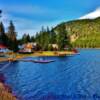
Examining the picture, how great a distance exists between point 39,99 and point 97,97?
9.28 metres

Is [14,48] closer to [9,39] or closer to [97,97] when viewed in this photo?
[9,39]

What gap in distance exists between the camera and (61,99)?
45.2 metres

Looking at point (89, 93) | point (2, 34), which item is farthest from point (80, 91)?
point (2, 34)

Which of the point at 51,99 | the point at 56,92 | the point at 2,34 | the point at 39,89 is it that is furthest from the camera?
the point at 2,34

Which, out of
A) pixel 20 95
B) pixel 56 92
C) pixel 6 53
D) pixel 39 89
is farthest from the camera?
pixel 6 53

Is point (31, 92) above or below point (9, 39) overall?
below

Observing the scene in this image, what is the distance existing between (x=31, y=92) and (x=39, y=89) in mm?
4414

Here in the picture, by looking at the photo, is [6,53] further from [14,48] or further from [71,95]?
[71,95]

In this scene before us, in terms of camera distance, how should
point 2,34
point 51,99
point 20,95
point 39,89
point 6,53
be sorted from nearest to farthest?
1. point 51,99
2. point 20,95
3. point 39,89
4. point 6,53
5. point 2,34

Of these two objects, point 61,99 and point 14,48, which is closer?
point 61,99

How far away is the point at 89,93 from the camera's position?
5125 cm

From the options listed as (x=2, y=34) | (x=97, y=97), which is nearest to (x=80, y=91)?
(x=97, y=97)

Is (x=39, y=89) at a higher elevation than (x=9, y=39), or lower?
lower

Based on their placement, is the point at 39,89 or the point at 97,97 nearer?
the point at 97,97
